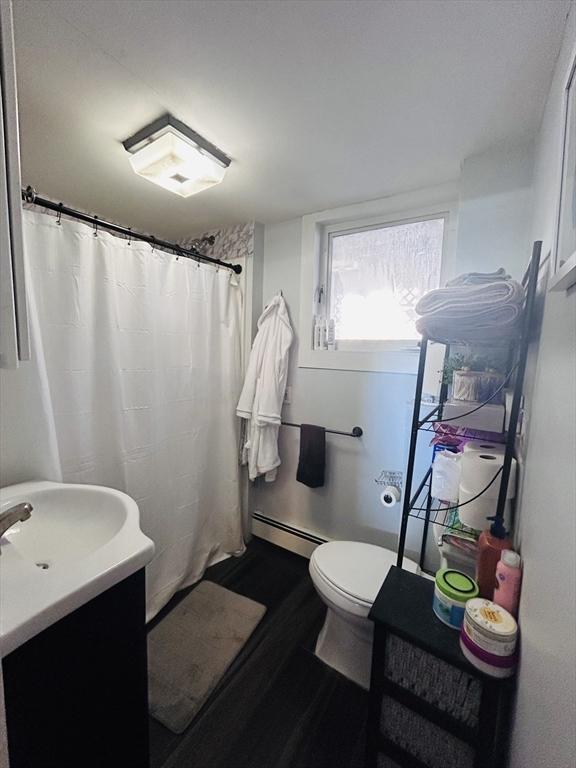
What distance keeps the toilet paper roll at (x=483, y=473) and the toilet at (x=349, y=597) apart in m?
0.61

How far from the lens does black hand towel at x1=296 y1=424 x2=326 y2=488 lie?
1.86 m

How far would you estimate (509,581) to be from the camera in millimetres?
785

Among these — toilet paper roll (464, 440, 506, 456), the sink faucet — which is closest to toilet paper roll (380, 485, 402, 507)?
toilet paper roll (464, 440, 506, 456)

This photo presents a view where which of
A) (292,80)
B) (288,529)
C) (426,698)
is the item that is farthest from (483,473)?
(288,529)

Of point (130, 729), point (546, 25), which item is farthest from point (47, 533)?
point (546, 25)

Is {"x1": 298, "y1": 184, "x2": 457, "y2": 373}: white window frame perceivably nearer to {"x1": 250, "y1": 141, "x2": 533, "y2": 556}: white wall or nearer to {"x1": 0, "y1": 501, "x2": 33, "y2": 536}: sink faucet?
{"x1": 250, "y1": 141, "x2": 533, "y2": 556}: white wall

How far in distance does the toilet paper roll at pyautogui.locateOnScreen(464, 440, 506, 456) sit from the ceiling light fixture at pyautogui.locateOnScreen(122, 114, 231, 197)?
58.5 inches

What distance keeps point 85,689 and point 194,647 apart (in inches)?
31.7

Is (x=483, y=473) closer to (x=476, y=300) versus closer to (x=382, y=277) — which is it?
(x=476, y=300)

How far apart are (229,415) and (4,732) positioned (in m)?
1.67

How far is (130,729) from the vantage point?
89 centimetres

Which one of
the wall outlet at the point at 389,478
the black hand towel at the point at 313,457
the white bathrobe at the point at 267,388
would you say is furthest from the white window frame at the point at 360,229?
the wall outlet at the point at 389,478

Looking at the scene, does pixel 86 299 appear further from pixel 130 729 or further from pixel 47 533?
pixel 130 729

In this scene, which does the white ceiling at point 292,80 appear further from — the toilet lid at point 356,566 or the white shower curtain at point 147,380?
the toilet lid at point 356,566
